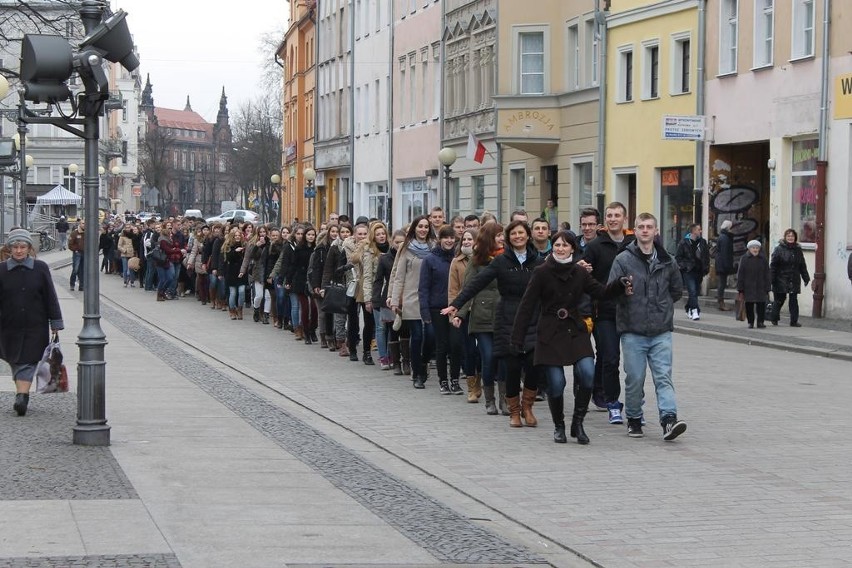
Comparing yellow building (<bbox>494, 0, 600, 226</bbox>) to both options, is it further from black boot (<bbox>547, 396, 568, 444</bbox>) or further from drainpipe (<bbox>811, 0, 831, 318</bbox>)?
black boot (<bbox>547, 396, 568, 444</bbox>)

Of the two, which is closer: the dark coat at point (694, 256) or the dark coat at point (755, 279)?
the dark coat at point (755, 279)

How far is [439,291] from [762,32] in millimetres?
17141

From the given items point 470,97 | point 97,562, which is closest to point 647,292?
point 97,562

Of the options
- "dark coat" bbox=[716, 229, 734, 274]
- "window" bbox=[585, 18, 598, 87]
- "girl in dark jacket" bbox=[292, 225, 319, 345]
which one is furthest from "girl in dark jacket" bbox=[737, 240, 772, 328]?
"window" bbox=[585, 18, 598, 87]

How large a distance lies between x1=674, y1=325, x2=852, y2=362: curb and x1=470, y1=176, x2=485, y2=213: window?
19.9 meters

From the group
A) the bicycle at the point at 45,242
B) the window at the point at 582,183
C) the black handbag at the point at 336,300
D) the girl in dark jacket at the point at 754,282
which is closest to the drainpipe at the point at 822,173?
the girl in dark jacket at the point at 754,282

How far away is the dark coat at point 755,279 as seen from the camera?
26766 mm

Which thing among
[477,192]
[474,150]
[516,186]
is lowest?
[477,192]

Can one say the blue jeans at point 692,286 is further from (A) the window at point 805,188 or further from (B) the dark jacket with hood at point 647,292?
(B) the dark jacket with hood at point 647,292

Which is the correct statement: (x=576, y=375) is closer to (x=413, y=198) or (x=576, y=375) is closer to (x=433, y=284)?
(x=433, y=284)

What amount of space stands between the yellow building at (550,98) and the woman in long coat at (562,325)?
2577 cm

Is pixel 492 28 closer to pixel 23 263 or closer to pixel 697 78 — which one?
pixel 697 78

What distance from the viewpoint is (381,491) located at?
1012cm

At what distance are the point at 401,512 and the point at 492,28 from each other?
114 feet
